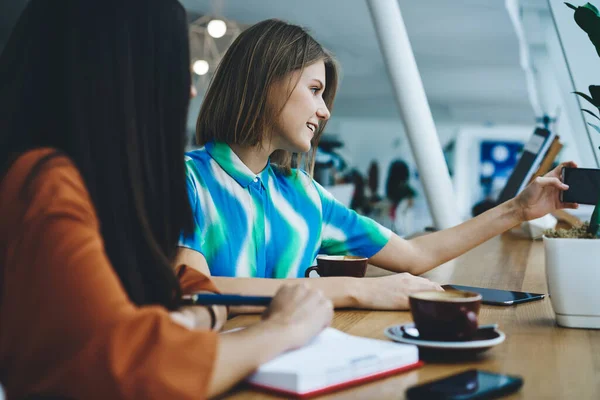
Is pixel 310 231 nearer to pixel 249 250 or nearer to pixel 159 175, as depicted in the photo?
pixel 249 250

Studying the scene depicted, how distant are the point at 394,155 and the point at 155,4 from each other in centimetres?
2124

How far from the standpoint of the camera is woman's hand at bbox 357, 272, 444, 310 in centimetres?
133

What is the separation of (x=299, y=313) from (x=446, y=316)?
0.21m

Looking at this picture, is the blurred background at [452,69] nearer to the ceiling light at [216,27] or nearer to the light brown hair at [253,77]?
the ceiling light at [216,27]

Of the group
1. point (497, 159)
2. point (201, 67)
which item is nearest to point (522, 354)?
point (201, 67)

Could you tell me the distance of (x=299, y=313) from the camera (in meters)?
0.90

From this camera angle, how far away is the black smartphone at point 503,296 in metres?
1.40

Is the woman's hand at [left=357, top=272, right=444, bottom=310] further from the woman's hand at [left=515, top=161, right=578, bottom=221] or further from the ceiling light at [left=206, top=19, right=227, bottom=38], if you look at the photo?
the ceiling light at [left=206, top=19, right=227, bottom=38]

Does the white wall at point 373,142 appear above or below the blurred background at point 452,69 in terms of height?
below

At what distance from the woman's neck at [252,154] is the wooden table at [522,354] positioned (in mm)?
574

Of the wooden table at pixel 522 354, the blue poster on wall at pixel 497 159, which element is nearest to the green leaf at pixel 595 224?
the wooden table at pixel 522 354

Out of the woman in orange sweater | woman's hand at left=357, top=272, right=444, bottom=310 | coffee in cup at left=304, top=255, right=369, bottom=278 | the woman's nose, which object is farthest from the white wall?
the woman in orange sweater

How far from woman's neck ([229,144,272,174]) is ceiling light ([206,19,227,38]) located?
13.5 ft

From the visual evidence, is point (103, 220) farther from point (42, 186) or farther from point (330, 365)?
point (330, 365)
